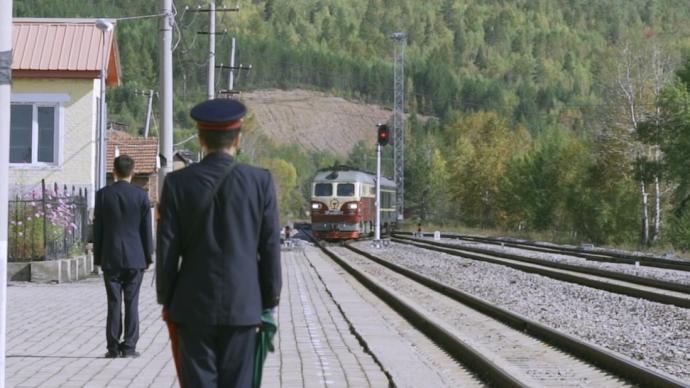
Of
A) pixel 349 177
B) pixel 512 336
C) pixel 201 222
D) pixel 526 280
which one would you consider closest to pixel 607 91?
pixel 349 177

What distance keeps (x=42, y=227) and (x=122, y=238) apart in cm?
1326

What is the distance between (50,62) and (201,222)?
27.1 metres

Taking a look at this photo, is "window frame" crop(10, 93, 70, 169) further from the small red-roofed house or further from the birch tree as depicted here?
the birch tree

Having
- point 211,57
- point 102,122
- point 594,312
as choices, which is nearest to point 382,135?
point 211,57

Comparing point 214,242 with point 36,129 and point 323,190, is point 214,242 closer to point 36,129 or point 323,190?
point 36,129

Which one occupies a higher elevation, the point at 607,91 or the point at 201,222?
the point at 607,91

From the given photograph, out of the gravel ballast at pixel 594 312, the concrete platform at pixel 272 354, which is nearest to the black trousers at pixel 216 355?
the concrete platform at pixel 272 354

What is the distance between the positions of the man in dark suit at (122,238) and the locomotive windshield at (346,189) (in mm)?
45647

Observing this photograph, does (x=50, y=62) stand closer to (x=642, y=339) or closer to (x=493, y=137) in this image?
(x=642, y=339)

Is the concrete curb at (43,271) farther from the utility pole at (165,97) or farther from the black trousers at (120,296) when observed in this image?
the black trousers at (120,296)

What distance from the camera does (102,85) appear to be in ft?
101

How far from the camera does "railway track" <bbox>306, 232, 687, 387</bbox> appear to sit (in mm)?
11473

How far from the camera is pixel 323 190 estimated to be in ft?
192

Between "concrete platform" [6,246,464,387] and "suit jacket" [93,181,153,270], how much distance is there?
0.95m
